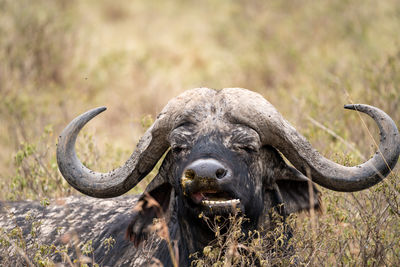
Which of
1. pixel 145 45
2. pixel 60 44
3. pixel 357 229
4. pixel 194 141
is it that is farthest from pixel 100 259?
pixel 145 45

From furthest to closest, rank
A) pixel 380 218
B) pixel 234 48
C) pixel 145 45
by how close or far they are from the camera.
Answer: pixel 145 45, pixel 234 48, pixel 380 218

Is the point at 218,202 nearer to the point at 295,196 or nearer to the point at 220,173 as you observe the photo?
the point at 220,173

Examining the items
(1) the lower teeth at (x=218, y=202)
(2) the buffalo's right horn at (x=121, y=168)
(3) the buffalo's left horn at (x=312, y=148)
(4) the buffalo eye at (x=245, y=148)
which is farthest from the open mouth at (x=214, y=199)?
(2) the buffalo's right horn at (x=121, y=168)

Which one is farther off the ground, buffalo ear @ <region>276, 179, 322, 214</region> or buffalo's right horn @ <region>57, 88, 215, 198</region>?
buffalo's right horn @ <region>57, 88, 215, 198</region>

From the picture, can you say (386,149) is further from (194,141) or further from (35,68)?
(35,68)

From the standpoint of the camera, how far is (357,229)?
4238 millimetres

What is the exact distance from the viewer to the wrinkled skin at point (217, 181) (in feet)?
10.9

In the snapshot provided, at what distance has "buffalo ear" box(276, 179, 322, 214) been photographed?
3.90 metres

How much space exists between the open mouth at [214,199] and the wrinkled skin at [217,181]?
1cm

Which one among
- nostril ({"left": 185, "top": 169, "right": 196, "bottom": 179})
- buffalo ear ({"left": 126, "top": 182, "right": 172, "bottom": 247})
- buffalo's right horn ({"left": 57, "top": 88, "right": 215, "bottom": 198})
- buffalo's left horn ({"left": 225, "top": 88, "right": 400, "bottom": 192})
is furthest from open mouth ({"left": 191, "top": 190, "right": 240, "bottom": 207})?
buffalo ear ({"left": 126, "top": 182, "right": 172, "bottom": 247})

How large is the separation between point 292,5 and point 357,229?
8482 millimetres

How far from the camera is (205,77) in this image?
10.2 metres

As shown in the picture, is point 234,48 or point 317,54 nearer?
point 317,54

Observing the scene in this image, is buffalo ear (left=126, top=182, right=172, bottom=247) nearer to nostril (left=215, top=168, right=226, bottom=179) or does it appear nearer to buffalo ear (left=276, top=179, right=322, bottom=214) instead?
buffalo ear (left=276, top=179, right=322, bottom=214)
